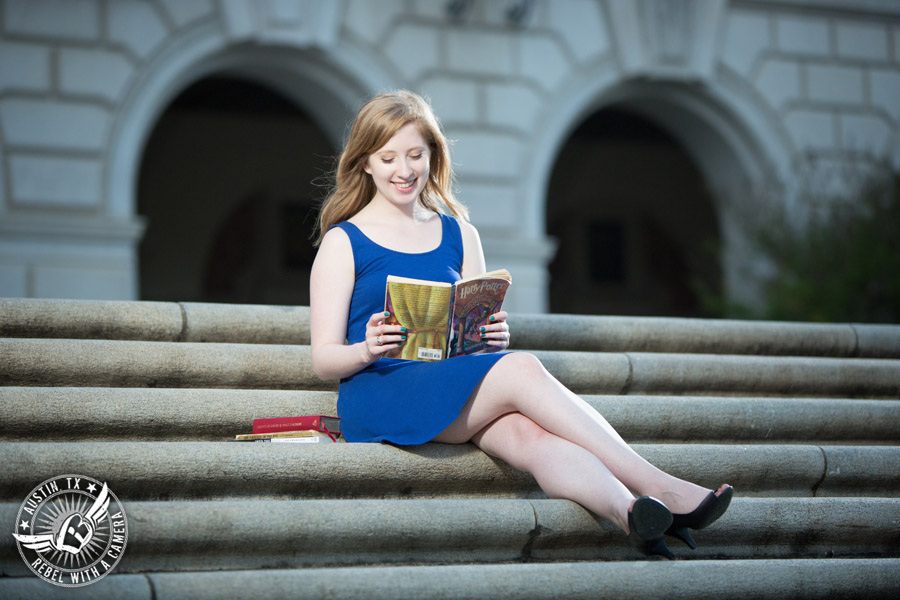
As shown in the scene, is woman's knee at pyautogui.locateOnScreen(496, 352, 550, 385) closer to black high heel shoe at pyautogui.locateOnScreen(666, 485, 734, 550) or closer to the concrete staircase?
the concrete staircase

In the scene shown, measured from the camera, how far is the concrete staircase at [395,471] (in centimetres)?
323

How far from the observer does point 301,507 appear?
132 inches

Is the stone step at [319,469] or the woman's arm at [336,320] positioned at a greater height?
the woman's arm at [336,320]

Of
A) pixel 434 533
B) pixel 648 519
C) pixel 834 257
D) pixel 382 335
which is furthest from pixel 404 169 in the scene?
pixel 834 257

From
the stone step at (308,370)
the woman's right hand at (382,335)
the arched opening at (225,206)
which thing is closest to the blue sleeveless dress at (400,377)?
the woman's right hand at (382,335)

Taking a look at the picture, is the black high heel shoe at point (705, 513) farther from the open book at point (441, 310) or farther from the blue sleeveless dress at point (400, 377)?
the open book at point (441, 310)

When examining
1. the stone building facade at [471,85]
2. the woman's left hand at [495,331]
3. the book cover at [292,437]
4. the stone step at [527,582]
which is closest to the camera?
the stone step at [527,582]

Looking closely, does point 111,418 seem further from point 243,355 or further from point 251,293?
point 251,293

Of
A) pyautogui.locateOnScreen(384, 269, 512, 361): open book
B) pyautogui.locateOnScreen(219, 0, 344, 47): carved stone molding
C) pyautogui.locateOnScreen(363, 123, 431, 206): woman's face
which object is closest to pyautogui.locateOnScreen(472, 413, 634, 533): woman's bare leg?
pyautogui.locateOnScreen(384, 269, 512, 361): open book

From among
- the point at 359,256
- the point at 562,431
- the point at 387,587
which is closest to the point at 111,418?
the point at 359,256

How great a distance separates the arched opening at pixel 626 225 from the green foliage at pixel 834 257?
247 inches

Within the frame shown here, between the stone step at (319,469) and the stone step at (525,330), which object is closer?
the stone step at (319,469)

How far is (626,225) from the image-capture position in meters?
17.7

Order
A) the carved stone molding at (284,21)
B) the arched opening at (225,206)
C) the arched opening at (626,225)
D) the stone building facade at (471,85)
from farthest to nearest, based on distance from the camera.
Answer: the arched opening at (626,225)
the arched opening at (225,206)
the carved stone molding at (284,21)
the stone building facade at (471,85)
